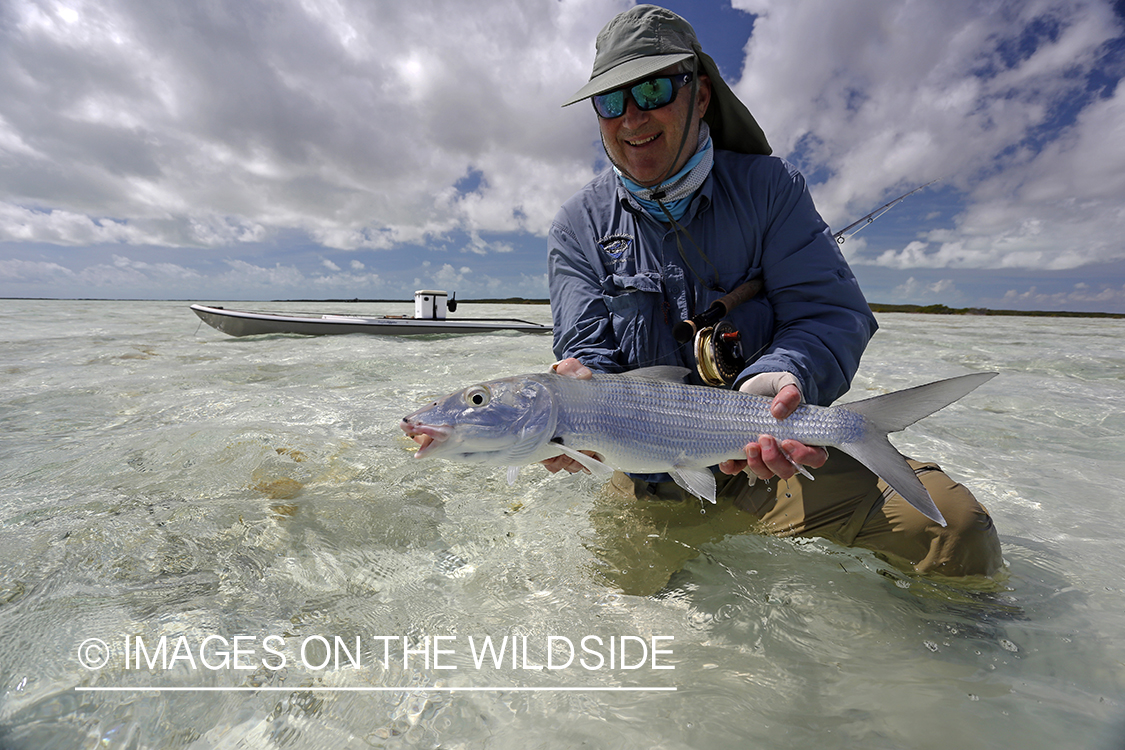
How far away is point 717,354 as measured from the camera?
133 inches

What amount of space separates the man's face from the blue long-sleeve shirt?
0.24 meters

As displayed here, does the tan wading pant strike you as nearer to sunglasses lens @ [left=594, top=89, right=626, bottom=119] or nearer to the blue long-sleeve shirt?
the blue long-sleeve shirt

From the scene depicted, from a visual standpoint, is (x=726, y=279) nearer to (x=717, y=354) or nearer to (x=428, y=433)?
(x=717, y=354)

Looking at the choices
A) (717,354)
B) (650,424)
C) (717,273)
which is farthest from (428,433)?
(717,273)

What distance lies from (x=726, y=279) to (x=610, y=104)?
1.44 m

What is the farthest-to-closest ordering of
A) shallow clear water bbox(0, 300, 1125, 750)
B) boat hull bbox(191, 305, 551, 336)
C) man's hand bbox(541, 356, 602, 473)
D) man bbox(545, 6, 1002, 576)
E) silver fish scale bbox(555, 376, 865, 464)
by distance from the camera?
boat hull bbox(191, 305, 551, 336), man bbox(545, 6, 1002, 576), man's hand bbox(541, 356, 602, 473), silver fish scale bbox(555, 376, 865, 464), shallow clear water bbox(0, 300, 1125, 750)

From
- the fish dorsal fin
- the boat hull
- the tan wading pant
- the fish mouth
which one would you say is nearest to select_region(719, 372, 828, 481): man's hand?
the fish dorsal fin

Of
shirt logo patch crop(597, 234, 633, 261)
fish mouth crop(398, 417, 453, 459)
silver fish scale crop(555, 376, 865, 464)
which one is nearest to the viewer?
fish mouth crop(398, 417, 453, 459)

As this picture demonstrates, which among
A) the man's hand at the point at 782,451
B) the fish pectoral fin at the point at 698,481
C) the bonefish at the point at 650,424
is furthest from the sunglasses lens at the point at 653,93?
the fish pectoral fin at the point at 698,481

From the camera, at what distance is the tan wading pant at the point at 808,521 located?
2.89 m

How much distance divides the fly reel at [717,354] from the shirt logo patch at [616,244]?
35.7 inches

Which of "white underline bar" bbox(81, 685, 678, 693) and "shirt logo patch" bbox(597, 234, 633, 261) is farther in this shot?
"shirt logo patch" bbox(597, 234, 633, 261)

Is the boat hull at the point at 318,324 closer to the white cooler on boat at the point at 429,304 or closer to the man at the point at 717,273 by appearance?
the white cooler on boat at the point at 429,304

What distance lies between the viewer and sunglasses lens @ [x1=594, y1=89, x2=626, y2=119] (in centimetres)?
348
